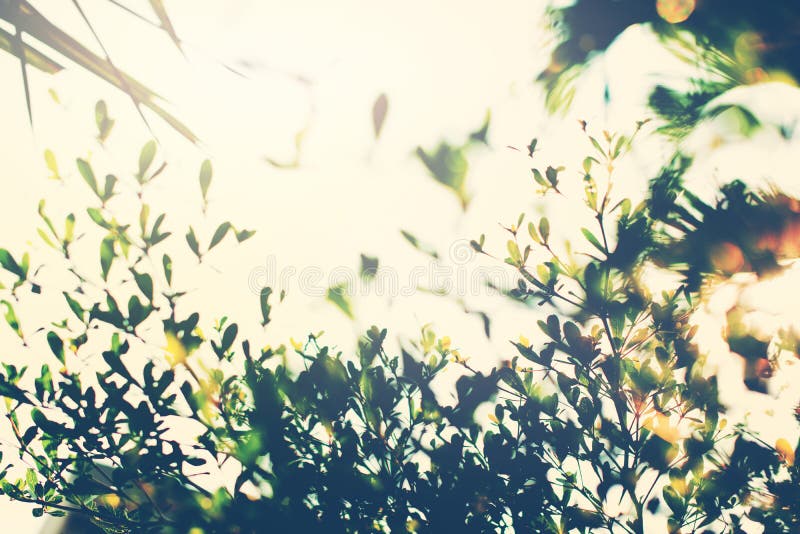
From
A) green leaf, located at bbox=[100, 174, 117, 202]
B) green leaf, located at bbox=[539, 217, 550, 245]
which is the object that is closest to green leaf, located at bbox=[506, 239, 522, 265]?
green leaf, located at bbox=[539, 217, 550, 245]

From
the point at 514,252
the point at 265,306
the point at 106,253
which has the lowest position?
the point at 265,306

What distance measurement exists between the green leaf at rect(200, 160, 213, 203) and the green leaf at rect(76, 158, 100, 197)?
1.30ft

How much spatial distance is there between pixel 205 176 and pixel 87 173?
43cm

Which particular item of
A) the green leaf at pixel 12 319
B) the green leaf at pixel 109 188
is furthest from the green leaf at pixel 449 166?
the green leaf at pixel 12 319

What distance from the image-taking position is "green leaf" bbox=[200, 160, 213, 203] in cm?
145

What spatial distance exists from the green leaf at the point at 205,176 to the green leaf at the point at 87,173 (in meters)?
0.40

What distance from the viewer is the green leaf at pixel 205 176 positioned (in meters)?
1.45

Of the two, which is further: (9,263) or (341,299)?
(341,299)

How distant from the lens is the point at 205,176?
1464 mm

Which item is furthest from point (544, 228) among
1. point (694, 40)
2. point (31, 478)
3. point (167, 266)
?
point (31, 478)

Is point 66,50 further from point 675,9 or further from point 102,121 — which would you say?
point 675,9

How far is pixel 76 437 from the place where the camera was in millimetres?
1588

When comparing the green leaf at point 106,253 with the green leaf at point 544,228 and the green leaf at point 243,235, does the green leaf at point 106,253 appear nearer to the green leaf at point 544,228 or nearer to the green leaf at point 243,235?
the green leaf at point 243,235

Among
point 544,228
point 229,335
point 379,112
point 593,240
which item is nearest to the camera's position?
point 379,112
